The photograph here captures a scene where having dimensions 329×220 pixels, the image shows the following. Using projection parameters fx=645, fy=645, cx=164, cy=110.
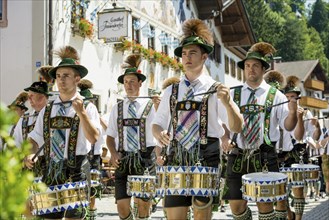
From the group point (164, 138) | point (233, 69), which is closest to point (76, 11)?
point (164, 138)

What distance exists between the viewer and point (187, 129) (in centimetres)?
533

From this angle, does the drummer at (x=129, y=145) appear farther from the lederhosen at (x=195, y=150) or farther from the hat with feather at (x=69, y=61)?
the lederhosen at (x=195, y=150)

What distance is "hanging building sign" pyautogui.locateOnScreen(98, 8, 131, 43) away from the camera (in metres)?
19.1

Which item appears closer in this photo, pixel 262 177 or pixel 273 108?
pixel 262 177

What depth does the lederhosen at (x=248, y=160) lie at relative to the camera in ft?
21.7

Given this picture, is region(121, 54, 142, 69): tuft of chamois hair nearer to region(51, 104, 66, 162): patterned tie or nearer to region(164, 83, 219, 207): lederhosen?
region(51, 104, 66, 162): patterned tie

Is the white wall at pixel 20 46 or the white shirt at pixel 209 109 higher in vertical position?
the white wall at pixel 20 46

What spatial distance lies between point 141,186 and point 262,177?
1896 mm

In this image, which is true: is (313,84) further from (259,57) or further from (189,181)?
(189,181)

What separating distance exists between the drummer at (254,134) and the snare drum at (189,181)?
4.78ft

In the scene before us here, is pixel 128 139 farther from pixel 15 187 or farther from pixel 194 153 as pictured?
pixel 15 187

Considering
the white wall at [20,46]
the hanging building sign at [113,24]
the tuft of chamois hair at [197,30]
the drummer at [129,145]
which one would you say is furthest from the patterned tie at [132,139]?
the white wall at [20,46]

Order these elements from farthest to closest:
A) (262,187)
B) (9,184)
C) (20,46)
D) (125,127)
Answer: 1. (20,46)
2. (125,127)
3. (262,187)
4. (9,184)

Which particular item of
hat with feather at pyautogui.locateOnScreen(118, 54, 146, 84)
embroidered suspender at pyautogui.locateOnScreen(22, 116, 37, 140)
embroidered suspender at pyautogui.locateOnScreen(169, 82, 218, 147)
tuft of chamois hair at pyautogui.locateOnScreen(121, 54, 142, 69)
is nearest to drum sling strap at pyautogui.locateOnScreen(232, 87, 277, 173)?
embroidered suspender at pyautogui.locateOnScreen(169, 82, 218, 147)
